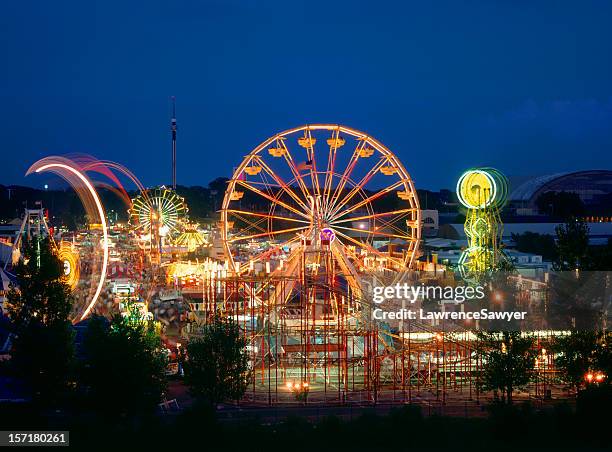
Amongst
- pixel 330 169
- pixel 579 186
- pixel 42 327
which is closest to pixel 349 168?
pixel 330 169

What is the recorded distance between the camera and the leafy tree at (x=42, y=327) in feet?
58.2

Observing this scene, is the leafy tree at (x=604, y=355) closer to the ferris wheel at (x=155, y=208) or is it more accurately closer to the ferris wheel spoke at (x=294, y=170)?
the ferris wheel spoke at (x=294, y=170)

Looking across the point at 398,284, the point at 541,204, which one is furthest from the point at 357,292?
the point at 541,204

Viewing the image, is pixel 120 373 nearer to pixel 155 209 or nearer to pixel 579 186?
pixel 155 209

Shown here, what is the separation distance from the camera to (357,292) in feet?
90.6

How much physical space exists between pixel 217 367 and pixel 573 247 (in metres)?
11.2

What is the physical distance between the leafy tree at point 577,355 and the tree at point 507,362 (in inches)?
33.7

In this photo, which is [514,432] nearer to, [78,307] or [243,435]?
[243,435]

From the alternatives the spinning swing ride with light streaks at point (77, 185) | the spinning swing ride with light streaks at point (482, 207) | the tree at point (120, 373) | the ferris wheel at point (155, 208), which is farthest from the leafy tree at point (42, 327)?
the ferris wheel at point (155, 208)

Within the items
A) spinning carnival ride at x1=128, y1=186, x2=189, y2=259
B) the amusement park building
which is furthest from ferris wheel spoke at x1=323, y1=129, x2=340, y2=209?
→ the amusement park building

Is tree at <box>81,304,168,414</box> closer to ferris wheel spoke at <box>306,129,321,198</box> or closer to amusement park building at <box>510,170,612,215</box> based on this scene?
ferris wheel spoke at <box>306,129,321,198</box>

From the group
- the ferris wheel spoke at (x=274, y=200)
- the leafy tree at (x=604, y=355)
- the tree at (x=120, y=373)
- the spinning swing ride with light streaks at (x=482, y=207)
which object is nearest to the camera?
the tree at (x=120, y=373)

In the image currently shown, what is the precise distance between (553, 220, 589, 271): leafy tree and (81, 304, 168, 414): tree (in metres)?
12.5

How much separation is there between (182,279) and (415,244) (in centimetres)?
1623
